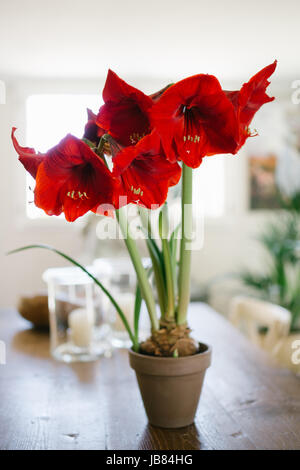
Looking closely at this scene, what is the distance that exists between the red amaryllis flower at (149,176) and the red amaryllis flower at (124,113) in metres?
0.03

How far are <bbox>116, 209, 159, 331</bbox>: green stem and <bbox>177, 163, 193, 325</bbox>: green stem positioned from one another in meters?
0.04

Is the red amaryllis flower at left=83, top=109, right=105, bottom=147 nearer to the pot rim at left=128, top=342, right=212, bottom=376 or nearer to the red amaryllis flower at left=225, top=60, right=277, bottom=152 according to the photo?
the red amaryllis flower at left=225, top=60, right=277, bottom=152

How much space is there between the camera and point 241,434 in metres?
0.83

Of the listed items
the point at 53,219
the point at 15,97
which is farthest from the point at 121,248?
the point at 15,97

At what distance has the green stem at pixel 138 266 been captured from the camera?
0.79m

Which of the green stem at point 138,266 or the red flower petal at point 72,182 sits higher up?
the red flower petal at point 72,182

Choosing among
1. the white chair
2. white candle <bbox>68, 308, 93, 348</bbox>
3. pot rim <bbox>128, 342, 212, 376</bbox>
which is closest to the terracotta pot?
pot rim <bbox>128, 342, 212, 376</bbox>

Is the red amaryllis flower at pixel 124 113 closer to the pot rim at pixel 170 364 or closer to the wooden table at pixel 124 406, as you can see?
the pot rim at pixel 170 364

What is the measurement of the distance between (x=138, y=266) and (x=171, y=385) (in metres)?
0.20

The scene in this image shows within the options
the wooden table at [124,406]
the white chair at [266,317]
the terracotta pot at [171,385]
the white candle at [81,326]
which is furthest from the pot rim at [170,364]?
the white chair at [266,317]

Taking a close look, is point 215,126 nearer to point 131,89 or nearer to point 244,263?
point 131,89

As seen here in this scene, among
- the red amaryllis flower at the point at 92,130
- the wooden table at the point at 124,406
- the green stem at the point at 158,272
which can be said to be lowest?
the wooden table at the point at 124,406

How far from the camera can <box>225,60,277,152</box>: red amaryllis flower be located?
666 millimetres
